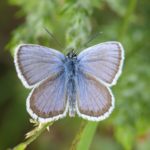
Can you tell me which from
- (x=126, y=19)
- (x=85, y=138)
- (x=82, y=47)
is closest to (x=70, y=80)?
(x=85, y=138)

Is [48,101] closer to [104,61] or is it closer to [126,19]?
[104,61]

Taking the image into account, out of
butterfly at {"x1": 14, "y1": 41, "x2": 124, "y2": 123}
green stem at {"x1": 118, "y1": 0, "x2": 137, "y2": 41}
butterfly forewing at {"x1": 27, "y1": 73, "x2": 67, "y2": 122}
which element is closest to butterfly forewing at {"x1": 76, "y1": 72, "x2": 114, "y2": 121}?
butterfly at {"x1": 14, "y1": 41, "x2": 124, "y2": 123}

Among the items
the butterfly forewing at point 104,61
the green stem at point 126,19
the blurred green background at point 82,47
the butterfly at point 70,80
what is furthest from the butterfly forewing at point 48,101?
the green stem at point 126,19

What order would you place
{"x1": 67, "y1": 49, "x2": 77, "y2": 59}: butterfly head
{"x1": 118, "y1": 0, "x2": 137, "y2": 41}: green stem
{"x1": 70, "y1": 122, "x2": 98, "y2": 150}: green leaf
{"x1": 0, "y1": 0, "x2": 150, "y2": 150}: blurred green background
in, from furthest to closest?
{"x1": 118, "y1": 0, "x2": 137, "y2": 41}: green stem → {"x1": 0, "y1": 0, "x2": 150, "y2": 150}: blurred green background → {"x1": 67, "y1": 49, "x2": 77, "y2": 59}: butterfly head → {"x1": 70, "y1": 122, "x2": 98, "y2": 150}: green leaf

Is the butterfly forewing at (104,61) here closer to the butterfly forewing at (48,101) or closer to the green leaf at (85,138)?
the butterfly forewing at (48,101)

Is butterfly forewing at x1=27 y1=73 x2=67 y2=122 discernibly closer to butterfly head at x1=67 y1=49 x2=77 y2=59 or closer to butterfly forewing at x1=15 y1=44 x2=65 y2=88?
butterfly forewing at x1=15 y1=44 x2=65 y2=88
